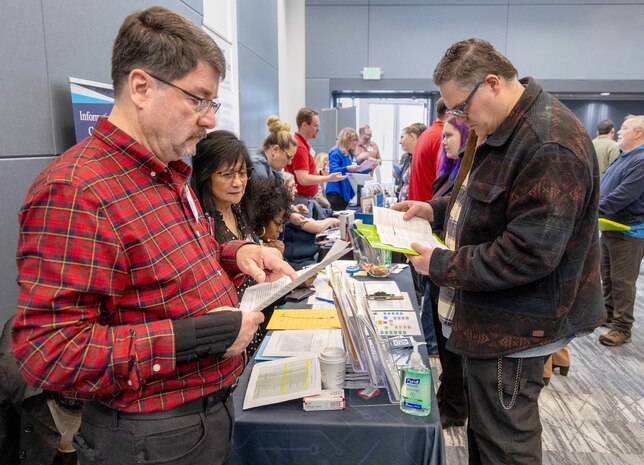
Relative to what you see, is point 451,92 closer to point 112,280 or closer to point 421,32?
A: point 112,280

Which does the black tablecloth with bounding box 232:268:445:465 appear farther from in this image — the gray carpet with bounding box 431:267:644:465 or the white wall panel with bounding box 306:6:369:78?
the white wall panel with bounding box 306:6:369:78

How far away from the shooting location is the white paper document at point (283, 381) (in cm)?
130

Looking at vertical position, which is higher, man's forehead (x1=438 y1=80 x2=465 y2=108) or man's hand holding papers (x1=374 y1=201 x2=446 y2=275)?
man's forehead (x1=438 y1=80 x2=465 y2=108)

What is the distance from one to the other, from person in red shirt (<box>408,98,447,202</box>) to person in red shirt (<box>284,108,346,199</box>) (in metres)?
1.01

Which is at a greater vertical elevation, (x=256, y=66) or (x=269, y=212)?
(x=256, y=66)

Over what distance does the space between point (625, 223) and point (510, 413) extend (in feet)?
9.07

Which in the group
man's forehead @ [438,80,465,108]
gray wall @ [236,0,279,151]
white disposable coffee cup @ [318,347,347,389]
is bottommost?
white disposable coffee cup @ [318,347,347,389]

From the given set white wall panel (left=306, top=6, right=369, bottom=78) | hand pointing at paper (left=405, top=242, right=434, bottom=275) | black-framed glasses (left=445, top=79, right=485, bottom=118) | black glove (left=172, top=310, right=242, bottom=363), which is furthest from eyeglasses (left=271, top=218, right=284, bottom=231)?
white wall panel (left=306, top=6, right=369, bottom=78)

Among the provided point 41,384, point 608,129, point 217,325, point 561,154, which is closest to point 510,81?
point 561,154

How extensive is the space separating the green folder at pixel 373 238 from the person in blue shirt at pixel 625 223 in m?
2.70

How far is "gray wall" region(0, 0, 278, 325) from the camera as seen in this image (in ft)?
4.43

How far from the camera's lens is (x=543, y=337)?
1323mm

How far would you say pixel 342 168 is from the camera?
5.57 m

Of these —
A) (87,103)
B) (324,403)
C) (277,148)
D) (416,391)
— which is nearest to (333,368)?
(324,403)
